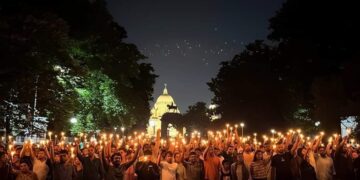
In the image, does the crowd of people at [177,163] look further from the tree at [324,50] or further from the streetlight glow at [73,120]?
the streetlight glow at [73,120]

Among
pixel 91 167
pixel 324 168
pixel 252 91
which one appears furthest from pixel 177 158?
pixel 252 91

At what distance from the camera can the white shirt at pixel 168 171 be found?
12508mm

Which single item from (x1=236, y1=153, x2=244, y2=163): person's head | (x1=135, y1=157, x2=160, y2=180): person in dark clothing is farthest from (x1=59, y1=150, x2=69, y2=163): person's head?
(x1=236, y1=153, x2=244, y2=163): person's head

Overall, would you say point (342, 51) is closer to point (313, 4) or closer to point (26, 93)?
point (313, 4)

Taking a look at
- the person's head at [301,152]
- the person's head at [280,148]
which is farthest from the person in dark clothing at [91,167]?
the person's head at [301,152]

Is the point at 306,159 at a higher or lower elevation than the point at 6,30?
lower

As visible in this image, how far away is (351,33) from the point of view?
2759 cm

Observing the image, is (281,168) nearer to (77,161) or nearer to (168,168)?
(168,168)

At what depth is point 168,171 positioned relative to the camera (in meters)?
12.5

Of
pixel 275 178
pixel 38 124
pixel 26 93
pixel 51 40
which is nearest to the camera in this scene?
pixel 275 178

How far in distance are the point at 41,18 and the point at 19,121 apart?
548 centimetres

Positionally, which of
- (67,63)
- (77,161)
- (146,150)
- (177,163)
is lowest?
(177,163)

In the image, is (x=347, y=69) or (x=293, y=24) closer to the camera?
(x=347, y=69)

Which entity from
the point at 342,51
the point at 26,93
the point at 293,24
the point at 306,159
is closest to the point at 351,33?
the point at 342,51
